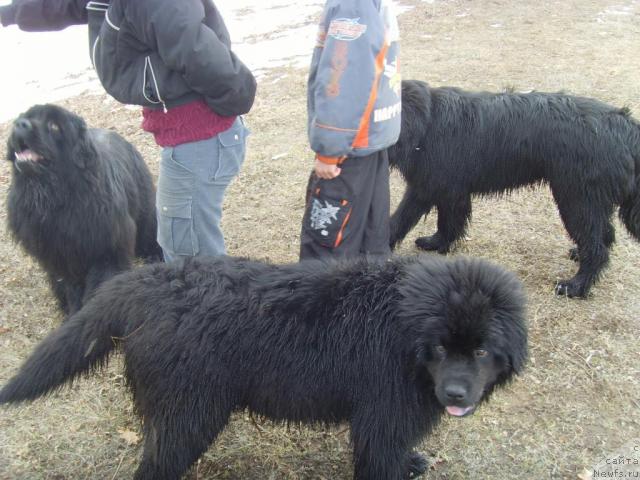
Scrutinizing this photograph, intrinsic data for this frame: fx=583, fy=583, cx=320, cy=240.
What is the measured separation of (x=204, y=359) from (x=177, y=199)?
1.19 meters

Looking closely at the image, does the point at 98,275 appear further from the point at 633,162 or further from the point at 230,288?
the point at 633,162

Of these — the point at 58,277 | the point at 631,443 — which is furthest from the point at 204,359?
the point at 631,443

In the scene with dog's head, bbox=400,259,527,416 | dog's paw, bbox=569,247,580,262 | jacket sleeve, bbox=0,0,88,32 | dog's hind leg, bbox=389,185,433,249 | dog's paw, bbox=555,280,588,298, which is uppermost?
jacket sleeve, bbox=0,0,88,32

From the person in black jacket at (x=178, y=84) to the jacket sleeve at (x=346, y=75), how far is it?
44 centimetres

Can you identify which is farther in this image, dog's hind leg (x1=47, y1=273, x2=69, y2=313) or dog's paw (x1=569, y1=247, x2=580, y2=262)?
dog's paw (x1=569, y1=247, x2=580, y2=262)

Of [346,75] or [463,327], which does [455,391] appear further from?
[346,75]

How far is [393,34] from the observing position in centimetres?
320

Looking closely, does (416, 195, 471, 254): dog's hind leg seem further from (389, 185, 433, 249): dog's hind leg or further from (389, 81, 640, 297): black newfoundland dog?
(389, 185, 433, 249): dog's hind leg

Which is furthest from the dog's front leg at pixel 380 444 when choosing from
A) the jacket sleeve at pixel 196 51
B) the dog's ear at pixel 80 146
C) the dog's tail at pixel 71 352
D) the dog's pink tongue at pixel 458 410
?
the dog's ear at pixel 80 146

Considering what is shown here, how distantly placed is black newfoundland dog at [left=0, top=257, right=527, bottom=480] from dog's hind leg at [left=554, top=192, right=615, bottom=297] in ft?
6.61

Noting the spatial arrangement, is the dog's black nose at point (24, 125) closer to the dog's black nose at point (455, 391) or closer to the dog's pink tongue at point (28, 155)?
the dog's pink tongue at point (28, 155)

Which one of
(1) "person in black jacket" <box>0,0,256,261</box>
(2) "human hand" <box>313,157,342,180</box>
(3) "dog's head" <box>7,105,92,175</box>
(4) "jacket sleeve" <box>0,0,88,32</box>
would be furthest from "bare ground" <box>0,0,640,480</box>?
(4) "jacket sleeve" <box>0,0,88,32</box>

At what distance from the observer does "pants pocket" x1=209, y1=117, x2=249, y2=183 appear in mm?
3213

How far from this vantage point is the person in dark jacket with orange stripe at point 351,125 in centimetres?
292
